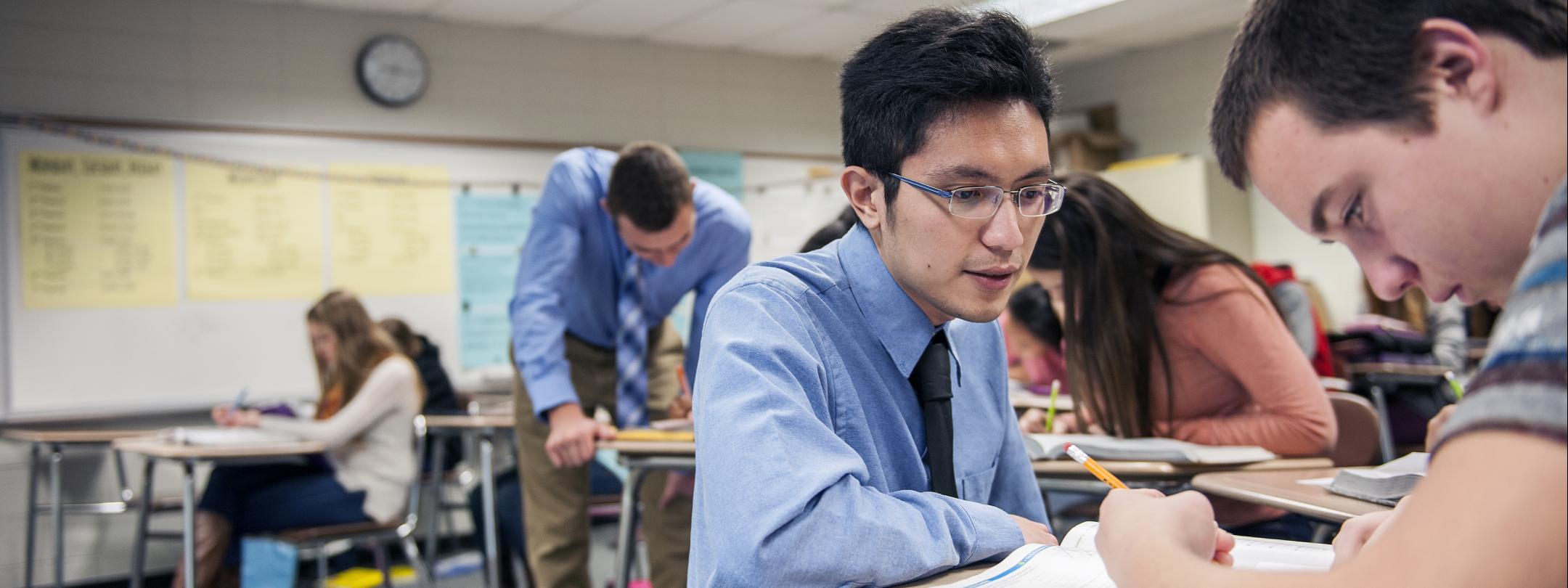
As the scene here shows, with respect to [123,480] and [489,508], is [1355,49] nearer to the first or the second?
[489,508]

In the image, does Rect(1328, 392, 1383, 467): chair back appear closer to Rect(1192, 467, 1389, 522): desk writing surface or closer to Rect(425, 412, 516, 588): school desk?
Rect(1192, 467, 1389, 522): desk writing surface

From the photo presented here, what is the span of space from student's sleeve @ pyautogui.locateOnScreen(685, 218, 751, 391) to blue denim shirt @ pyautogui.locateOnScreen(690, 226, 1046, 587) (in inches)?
62.8

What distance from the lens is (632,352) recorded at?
2795 mm

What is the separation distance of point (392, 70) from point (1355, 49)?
5.45 m

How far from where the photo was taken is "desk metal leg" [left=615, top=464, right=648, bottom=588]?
2.33m

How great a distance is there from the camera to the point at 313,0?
17.0 ft

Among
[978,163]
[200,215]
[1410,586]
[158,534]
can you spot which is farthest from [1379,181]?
[200,215]

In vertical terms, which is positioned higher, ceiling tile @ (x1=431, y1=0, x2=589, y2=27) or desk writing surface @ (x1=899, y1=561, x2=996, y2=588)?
ceiling tile @ (x1=431, y1=0, x2=589, y2=27)

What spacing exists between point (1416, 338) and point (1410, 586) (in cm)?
453

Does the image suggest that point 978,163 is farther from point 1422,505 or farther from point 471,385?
point 471,385

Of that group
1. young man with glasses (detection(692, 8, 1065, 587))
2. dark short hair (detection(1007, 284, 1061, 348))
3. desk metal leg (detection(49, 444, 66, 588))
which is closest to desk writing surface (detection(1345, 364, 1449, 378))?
dark short hair (detection(1007, 284, 1061, 348))

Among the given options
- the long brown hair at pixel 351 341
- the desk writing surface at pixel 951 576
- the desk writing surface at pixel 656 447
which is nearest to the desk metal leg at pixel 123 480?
the long brown hair at pixel 351 341

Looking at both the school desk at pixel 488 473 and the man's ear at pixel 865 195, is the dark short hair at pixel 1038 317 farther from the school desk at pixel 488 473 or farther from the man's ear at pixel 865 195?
the man's ear at pixel 865 195

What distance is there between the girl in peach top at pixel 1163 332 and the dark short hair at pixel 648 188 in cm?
86
